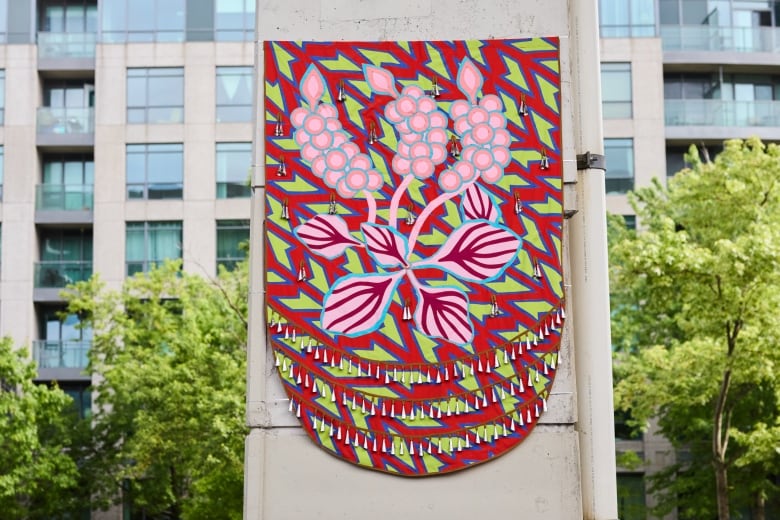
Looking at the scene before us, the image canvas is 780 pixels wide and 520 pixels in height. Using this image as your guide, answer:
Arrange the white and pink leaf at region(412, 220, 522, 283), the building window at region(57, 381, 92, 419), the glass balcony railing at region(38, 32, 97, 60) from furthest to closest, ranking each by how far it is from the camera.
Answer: the glass balcony railing at region(38, 32, 97, 60) → the building window at region(57, 381, 92, 419) → the white and pink leaf at region(412, 220, 522, 283)

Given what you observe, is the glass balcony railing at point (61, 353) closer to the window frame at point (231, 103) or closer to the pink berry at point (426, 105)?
the window frame at point (231, 103)

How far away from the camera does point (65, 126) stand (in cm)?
4766

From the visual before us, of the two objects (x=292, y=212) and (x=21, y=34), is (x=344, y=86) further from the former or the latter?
(x=21, y=34)

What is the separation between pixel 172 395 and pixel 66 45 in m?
24.2

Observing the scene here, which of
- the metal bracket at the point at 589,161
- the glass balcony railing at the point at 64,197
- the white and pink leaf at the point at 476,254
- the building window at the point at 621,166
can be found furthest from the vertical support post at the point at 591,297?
the glass balcony railing at the point at 64,197

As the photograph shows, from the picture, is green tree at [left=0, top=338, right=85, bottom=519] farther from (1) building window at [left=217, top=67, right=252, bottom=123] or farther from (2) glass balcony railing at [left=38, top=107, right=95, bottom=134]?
(1) building window at [left=217, top=67, right=252, bottom=123]

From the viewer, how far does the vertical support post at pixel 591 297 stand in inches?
288

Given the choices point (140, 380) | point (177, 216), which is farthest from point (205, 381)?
point (177, 216)

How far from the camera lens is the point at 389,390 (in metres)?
7.34

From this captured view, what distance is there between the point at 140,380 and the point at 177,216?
15.6 m

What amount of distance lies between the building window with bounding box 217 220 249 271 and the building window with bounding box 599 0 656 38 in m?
15.8

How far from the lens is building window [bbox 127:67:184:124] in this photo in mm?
47594

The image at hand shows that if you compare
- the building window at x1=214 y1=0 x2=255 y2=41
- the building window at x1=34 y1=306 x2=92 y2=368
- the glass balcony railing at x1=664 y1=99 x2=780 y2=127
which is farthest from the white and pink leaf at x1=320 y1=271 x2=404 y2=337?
the glass balcony railing at x1=664 y1=99 x2=780 y2=127

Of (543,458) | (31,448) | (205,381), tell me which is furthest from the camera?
(31,448)
